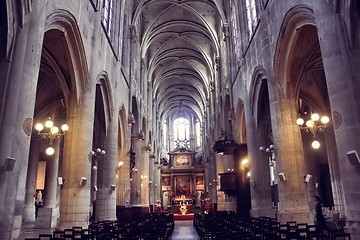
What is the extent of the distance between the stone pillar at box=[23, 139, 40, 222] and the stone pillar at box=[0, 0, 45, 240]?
1501 cm

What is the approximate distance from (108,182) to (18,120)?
992cm

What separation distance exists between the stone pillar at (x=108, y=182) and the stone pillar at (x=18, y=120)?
920 centimetres

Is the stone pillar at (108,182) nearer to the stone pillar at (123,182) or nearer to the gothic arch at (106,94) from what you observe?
the gothic arch at (106,94)

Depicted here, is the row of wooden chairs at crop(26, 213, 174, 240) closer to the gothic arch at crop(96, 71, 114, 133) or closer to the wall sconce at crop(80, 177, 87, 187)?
the wall sconce at crop(80, 177, 87, 187)

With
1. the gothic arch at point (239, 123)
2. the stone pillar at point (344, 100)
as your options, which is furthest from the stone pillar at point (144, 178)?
the stone pillar at point (344, 100)

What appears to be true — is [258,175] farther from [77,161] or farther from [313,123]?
[77,161]

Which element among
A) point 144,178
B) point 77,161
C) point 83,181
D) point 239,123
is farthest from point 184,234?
point 144,178

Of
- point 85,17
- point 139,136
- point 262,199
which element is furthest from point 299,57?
point 139,136

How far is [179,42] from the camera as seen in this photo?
119 ft

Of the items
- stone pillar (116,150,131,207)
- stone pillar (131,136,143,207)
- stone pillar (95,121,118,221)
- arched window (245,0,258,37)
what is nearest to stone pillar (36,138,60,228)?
stone pillar (116,150,131,207)

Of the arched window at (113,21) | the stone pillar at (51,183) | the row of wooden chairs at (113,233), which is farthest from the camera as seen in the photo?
the stone pillar at (51,183)

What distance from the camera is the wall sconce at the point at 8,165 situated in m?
6.73

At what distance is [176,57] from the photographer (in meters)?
38.9

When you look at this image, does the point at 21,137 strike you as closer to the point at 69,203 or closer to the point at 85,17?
the point at 69,203
